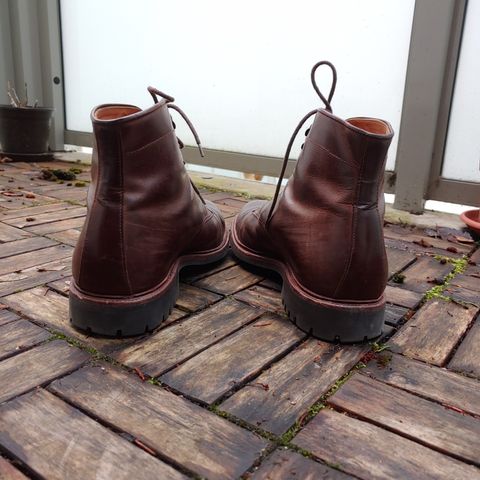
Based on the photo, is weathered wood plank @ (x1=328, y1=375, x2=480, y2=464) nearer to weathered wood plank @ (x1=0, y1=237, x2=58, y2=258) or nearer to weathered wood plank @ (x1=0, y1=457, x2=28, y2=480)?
weathered wood plank @ (x1=0, y1=457, x2=28, y2=480)

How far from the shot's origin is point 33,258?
1.28 metres

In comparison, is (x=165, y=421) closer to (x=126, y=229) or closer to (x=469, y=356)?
(x=126, y=229)

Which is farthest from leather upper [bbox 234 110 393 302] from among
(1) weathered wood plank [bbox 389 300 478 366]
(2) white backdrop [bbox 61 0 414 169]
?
(2) white backdrop [bbox 61 0 414 169]

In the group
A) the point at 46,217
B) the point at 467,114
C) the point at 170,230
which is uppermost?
the point at 467,114

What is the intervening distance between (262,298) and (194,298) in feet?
0.46

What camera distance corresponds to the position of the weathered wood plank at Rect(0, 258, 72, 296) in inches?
42.9

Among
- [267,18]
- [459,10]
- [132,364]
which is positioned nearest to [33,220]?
[132,364]

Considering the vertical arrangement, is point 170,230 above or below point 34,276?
above

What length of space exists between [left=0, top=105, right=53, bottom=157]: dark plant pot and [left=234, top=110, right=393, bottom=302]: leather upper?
228 centimetres

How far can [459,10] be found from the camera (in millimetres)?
1758

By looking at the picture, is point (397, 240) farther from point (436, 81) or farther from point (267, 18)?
point (267, 18)

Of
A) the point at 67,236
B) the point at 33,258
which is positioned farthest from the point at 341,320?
the point at 67,236

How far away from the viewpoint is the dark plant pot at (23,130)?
276 cm

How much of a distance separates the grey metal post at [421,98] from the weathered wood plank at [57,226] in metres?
1.17
